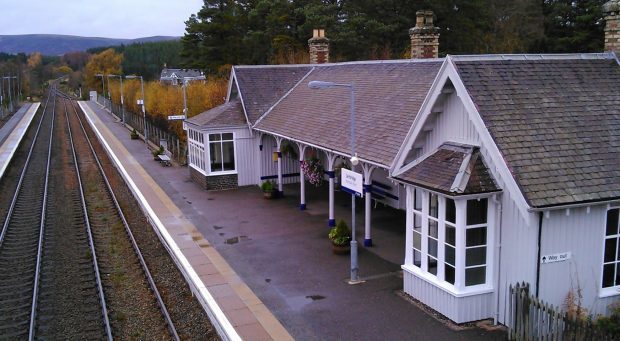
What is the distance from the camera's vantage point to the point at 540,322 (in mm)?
9477

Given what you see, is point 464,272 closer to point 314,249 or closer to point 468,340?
point 468,340

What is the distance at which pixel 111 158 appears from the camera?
34.4m

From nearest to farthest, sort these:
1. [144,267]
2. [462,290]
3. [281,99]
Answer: [462,290] → [144,267] → [281,99]

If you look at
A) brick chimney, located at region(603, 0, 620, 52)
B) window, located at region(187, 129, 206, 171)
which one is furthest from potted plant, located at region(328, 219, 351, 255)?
window, located at region(187, 129, 206, 171)

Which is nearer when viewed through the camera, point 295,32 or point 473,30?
point 473,30

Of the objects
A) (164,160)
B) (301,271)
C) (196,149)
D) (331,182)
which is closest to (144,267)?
(301,271)

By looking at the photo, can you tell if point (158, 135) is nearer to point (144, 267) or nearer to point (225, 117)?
point (225, 117)

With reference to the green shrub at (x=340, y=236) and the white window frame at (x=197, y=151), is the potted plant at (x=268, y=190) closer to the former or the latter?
the white window frame at (x=197, y=151)

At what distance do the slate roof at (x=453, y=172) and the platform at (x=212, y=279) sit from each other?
380cm

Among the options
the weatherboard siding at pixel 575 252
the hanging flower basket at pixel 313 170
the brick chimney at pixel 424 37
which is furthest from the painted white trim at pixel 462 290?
the brick chimney at pixel 424 37

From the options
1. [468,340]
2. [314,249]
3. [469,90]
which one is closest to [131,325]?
[314,249]

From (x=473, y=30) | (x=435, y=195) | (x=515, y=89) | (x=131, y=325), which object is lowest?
(x=131, y=325)

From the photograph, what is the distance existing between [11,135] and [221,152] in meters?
29.7

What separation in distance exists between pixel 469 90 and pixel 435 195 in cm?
205
